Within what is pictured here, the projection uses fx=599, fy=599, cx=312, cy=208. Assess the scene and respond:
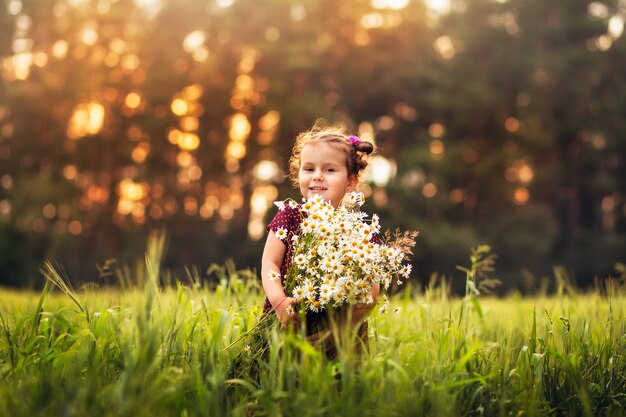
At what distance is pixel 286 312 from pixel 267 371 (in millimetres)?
390

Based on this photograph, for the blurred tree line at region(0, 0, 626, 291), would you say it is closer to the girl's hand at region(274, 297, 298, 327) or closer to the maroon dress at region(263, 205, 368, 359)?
the maroon dress at region(263, 205, 368, 359)

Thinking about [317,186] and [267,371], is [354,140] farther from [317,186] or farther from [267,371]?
[267,371]

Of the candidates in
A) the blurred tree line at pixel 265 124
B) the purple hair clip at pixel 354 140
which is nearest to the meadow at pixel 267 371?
the purple hair clip at pixel 354 140

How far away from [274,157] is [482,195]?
782cm

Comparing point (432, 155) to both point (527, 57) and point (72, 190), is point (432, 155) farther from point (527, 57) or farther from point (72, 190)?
point (72, 190)

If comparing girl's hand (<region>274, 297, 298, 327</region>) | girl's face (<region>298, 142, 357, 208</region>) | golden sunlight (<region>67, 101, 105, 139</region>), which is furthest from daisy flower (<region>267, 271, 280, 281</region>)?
golden sunlight (<region>67, 101, 105, 139</region>)

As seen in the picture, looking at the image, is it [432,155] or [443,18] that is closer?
Result: [432,155]

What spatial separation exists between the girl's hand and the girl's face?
674 millimetres

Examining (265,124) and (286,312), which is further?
(265,124)

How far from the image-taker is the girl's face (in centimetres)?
327

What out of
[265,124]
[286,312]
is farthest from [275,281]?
[265,124]

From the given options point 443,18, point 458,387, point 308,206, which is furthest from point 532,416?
point 443,18

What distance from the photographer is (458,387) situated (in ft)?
9.46

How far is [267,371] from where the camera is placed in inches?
118
